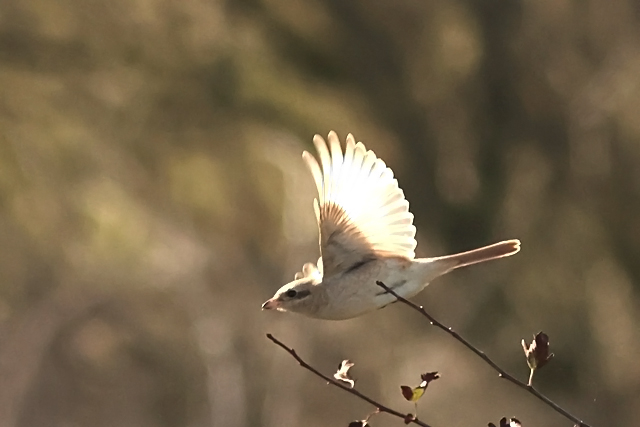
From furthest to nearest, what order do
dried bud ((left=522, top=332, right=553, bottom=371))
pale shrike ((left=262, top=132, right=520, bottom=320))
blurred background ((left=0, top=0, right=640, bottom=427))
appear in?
blurred background ((left=0, top=0, right=640, bottom=427))
pale shrike ((left=262, top=132, right=520, bottom=320))
dried bud ((left=522, top=332, right=553, bottom=371))

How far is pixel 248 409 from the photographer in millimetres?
6500

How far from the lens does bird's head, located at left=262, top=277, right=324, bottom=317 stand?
6.46 feet

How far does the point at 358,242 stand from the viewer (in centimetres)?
204

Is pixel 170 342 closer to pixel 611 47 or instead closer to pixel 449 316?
pixel 449 316

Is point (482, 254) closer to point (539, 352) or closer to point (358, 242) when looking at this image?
point (358, 242)

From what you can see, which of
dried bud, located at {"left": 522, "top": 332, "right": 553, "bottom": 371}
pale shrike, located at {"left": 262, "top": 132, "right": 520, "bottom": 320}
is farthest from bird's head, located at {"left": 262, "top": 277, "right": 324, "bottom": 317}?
dried bud, located at {"left": 522, "top": 332, "right": 553, "bottom": 371}

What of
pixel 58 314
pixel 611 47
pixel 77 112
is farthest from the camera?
pixel 58 314

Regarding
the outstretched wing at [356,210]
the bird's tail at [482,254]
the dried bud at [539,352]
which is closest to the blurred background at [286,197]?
the bird's tail at [482,254]

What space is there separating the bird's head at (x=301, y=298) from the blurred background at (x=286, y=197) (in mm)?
4100

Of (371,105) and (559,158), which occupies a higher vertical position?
(371,105)

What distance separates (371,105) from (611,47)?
1610mm

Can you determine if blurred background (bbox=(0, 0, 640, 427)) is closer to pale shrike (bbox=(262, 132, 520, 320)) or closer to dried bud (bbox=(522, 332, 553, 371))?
pale shrike (bbox=(262, 132, 520, 320))

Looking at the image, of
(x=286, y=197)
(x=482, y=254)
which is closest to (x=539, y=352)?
(x=482, y=254)

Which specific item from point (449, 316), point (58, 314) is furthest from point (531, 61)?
point (58, 314)
